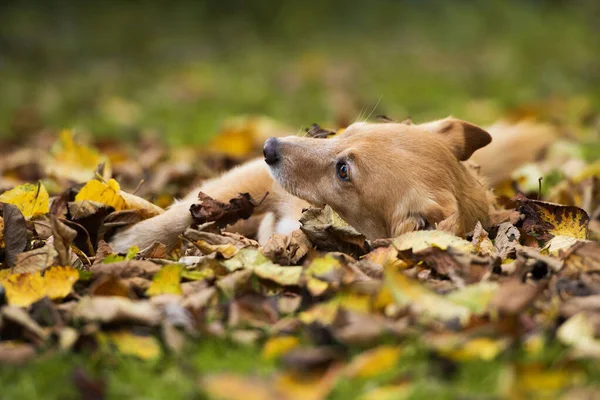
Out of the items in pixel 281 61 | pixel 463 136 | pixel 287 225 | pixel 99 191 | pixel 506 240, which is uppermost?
pixel 463 136

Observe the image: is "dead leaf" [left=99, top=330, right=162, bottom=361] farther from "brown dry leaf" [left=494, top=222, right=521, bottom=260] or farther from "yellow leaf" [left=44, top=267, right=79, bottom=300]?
"brown dry leaf" [left=494, top=222, right=521, bottom=260]

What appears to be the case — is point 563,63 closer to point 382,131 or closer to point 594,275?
point 382,131

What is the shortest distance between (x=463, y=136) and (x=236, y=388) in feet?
6.72

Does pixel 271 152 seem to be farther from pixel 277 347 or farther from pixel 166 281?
pixel 277 347

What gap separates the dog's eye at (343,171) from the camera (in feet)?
11.0

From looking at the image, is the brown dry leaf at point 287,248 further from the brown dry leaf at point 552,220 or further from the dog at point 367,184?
the brown dry leaf at point 552,220

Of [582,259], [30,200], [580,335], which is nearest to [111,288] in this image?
[30,200]

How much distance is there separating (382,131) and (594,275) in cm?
116

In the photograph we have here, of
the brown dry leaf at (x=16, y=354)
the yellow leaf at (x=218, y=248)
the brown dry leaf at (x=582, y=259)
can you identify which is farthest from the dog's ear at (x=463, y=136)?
the brown dry leaf at (x=16, y=354)

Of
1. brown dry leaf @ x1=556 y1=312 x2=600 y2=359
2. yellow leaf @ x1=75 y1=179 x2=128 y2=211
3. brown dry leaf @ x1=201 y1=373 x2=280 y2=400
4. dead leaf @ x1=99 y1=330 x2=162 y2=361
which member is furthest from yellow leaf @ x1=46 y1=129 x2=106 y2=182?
brown dry leaf @ x1=556 y1=312 x2=600 y2=359

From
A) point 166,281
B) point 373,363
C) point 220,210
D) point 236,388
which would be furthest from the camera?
point 220,210

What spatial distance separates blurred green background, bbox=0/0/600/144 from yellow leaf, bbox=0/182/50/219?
9.26 feet

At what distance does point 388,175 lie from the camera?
3254mm

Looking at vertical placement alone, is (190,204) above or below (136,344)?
below
